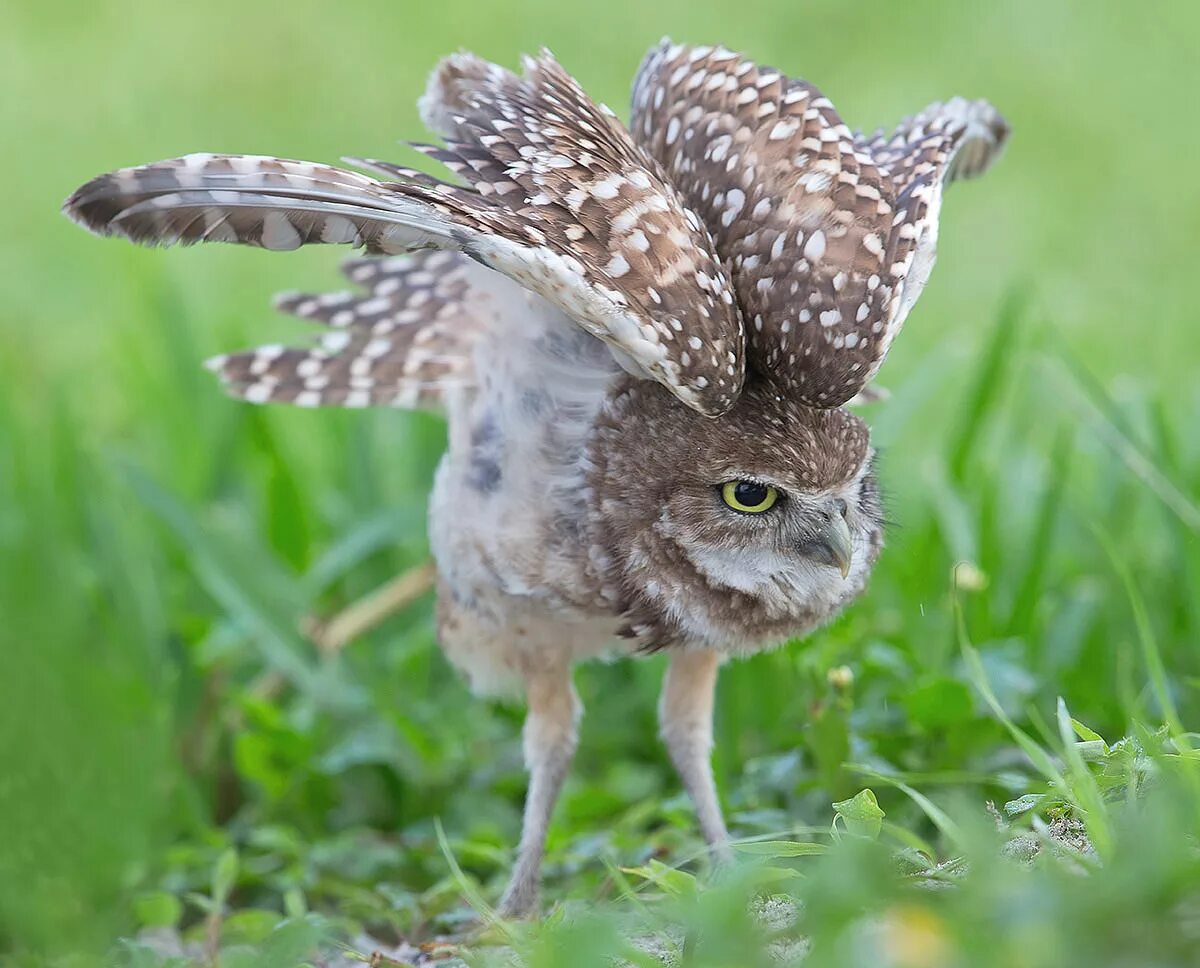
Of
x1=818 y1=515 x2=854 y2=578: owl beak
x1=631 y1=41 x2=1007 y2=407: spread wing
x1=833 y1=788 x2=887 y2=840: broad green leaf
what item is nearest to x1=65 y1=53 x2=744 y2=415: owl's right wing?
x1=631 y1=41 x2=1007 y2=407: spread wing

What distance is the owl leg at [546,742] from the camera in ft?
11.2

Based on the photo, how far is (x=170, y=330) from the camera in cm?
493

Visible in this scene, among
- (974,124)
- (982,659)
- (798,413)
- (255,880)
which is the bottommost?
(255,880)

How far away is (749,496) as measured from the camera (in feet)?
9.43

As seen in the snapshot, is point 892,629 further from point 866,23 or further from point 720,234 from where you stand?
point 866,23

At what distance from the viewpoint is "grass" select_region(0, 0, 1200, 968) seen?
7.02ft

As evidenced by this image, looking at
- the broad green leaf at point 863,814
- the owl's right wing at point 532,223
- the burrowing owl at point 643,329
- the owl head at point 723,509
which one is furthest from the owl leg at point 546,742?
the broad green leaf at point 863,814

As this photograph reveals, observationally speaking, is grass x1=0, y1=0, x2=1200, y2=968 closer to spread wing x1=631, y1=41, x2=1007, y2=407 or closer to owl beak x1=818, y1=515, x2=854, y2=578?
owl beak x1=818, y1=515, x2=854, y2=578

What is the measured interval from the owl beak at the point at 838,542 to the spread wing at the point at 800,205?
235 mm

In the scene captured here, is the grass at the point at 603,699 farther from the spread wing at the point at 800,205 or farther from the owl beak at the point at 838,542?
the spread wing at the point at 800,205

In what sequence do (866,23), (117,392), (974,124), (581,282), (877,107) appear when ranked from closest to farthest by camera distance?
(581,282) < (974,124) < (117,392) < (877,107) < (866,23)

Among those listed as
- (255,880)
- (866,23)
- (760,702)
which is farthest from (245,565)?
(866,23)

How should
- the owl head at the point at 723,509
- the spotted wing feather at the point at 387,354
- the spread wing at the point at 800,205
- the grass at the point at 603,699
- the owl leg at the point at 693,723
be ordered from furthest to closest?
the spotted wing feather at the point at 387,354 → the owl leg at the point at 693,723 → the owl head at the point at 723,509 → the spread wing at the point at 800,205 → the grass at the point at 603,699

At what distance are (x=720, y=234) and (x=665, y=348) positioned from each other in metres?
0.44
